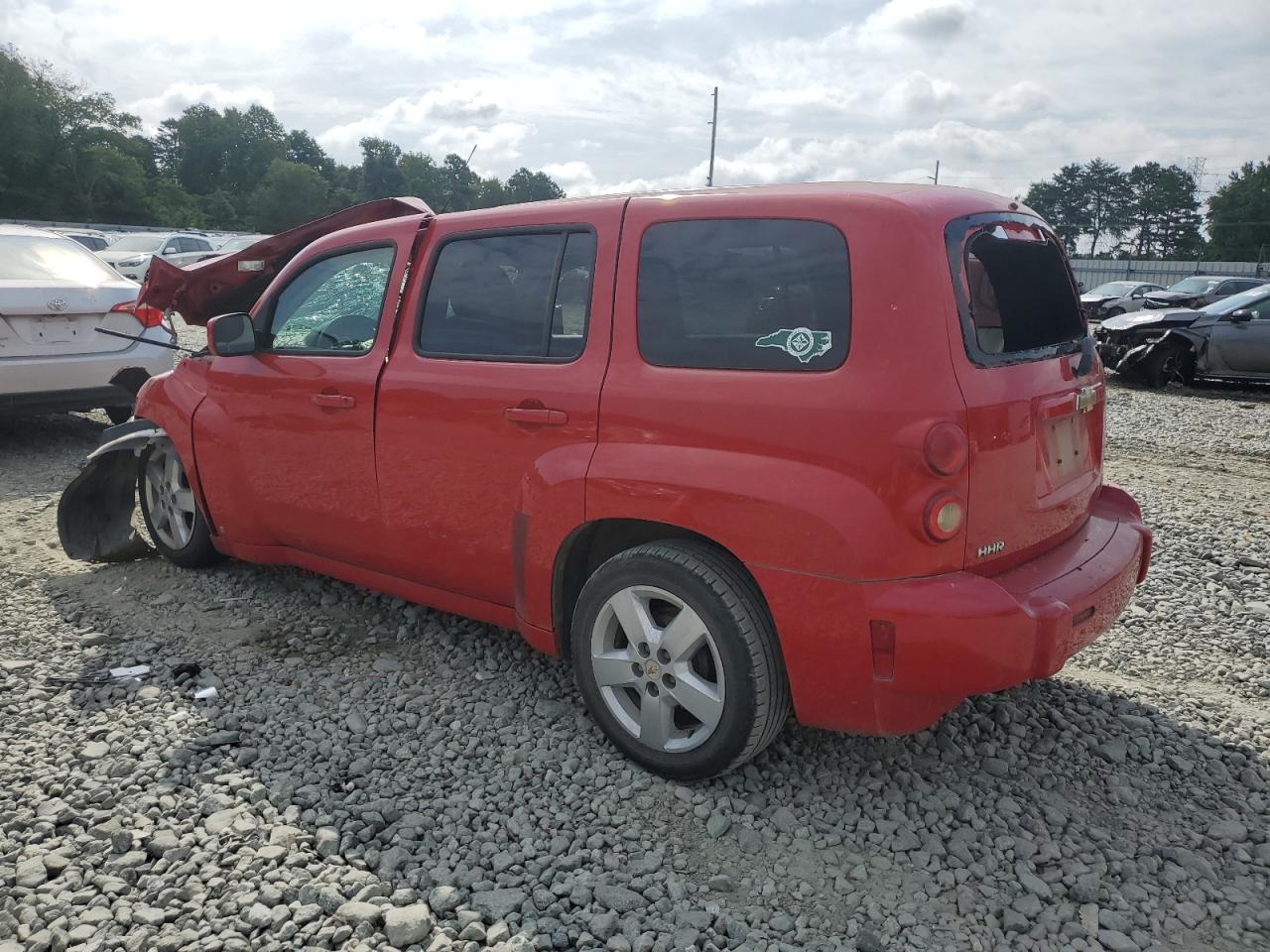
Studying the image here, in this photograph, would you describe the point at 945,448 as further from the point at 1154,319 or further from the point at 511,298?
the point at 1154,319

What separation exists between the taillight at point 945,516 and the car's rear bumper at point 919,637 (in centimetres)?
12

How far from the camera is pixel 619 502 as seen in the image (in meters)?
3.10

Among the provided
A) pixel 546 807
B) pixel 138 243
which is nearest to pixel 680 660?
pixel 546 807

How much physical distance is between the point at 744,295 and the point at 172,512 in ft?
11.6

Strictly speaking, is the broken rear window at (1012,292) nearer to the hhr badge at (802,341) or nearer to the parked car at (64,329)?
the hhr badge at (802,341)

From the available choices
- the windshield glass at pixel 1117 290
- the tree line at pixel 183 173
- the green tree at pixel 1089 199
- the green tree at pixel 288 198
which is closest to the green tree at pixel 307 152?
the tree line at pixel 183 173

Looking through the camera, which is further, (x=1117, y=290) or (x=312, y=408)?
(x=1117, y=290)

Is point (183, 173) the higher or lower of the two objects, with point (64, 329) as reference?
higher

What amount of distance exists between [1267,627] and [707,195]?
332 centimetres

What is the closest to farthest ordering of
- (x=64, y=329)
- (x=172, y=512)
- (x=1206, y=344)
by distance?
(x=172, y=512), (x=64, y=329), (x=1206, y=344)

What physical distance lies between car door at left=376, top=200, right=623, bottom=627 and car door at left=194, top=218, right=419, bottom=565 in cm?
16

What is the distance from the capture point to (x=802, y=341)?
2.84 meters

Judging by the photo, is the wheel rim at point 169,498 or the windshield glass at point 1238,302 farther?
the windshield glass at point 1238,302

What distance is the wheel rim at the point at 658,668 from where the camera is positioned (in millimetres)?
3018
